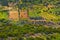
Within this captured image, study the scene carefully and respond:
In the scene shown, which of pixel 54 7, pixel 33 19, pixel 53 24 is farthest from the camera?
pixel 54 7

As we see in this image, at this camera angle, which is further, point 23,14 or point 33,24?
point 23,14

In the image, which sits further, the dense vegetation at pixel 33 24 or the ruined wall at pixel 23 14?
the ruined wall at pixel 23 14

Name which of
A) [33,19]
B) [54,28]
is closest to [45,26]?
[54,28]

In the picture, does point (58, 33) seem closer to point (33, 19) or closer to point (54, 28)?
point (54, 28)

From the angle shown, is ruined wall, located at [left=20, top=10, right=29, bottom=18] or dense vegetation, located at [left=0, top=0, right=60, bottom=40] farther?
ruined wall, located at [left=20, top=10, right=29, bottom=18]

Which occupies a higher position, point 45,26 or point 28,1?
point 28,1

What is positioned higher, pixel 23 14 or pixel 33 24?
pixel 23 14

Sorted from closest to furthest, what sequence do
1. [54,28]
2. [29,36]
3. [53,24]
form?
[29,36], [54,28], [53,24]

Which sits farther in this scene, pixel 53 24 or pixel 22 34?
pixel 53 24
